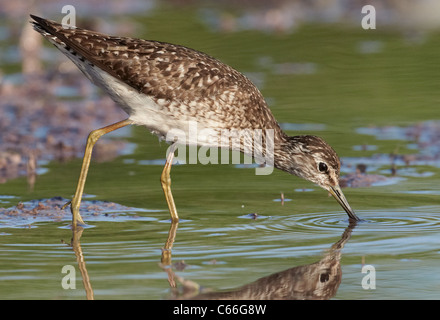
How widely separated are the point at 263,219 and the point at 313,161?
1314mm

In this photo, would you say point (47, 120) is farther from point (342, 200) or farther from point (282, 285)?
point (282, 285)

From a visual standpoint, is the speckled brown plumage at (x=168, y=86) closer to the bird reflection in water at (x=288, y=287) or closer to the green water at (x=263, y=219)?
the green water at (x=263, y=219)

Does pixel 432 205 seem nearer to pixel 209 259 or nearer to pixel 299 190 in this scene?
pixel 299 190

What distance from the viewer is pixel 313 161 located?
407 inches

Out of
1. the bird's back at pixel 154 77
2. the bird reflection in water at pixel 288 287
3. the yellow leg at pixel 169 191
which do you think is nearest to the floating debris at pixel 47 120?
the yellow leg at pixel 169 191

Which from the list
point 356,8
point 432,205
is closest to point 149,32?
point 356,8

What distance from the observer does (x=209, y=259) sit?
7.85 metres

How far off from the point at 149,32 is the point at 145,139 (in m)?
7.05

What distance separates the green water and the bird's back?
3.36ft

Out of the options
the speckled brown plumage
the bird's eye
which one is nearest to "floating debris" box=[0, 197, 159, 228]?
the speckled brown plumage

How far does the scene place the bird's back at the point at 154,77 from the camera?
32.1 feet

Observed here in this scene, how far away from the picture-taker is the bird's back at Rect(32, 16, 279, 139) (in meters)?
9.80

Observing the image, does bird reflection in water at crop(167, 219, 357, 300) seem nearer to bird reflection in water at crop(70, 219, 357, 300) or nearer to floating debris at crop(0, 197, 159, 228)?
bird reflection in water at crop(70, 219, 357, 300)

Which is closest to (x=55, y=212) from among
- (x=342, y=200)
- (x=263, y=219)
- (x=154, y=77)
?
(x=154, y=77)
